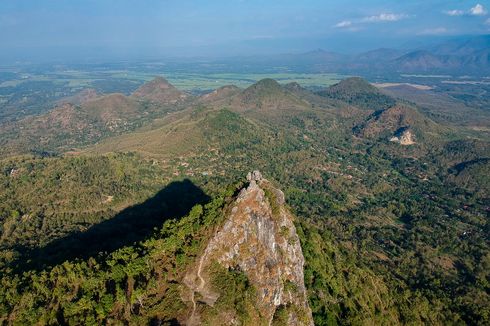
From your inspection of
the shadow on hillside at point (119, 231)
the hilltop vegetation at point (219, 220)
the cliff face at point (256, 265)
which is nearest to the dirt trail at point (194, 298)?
the cliff face at point (256, 265)

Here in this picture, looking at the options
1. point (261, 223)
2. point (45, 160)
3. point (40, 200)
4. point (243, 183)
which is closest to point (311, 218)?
point (243, 183)

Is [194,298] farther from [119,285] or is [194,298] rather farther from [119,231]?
[119,231]

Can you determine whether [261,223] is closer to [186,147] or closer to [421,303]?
[421,303]

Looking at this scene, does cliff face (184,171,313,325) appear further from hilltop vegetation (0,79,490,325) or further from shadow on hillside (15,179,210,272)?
shadow on hillside (15,179,210,272)

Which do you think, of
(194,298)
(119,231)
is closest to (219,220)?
(194,298)

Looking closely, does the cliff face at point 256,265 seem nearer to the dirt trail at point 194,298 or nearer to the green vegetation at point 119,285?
the dirt trail at point 194,298

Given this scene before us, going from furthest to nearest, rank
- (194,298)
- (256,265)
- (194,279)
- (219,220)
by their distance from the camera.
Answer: (219,220), (256,265), (194,279), (194,298)

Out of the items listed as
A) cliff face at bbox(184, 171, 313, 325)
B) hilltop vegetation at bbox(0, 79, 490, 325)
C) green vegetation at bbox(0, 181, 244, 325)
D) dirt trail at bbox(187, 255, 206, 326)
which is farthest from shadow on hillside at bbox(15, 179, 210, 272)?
Result: dirt trail at bbox(187, 255, 206, 326)
